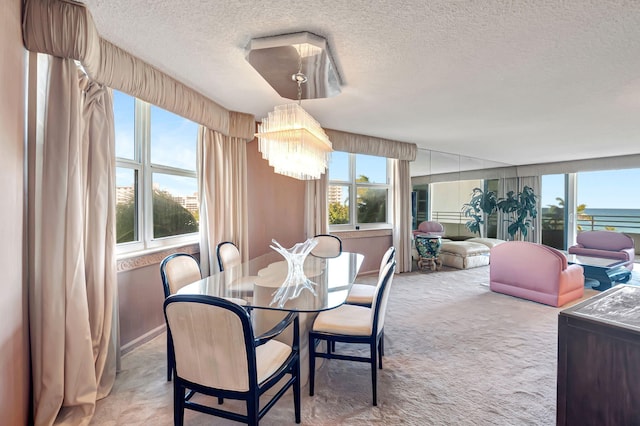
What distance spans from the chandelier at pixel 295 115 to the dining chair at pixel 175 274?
102cm

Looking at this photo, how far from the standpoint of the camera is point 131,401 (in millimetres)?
1940

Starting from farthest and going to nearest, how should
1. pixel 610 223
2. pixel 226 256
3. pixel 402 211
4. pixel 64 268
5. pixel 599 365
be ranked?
1. pixel 610 223
2. pixel 402 211
3. pixel 226 256
4. pixel 64 268
5. pixel 599 365

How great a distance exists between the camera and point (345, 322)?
205cm

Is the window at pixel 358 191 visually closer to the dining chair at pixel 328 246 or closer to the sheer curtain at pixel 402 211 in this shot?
the sheer curtain at pixel 402 211

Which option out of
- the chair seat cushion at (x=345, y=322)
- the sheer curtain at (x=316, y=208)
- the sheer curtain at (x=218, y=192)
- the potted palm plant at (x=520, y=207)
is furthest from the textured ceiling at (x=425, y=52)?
the potted palm plant at (x=520, y=207)

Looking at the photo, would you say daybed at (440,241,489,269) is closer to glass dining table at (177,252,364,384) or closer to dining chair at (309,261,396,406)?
glass dining table at (177,252,364,384)

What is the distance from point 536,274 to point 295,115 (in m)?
3.62

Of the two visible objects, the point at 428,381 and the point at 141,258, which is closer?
the point at 428,381

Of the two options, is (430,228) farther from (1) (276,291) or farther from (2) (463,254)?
(1) (276,291)

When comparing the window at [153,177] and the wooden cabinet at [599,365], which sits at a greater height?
the window at [153,177]

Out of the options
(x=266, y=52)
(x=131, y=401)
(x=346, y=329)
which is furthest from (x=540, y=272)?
(x=131, y=401)

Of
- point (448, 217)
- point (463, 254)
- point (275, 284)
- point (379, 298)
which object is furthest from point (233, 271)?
point (448, 217)

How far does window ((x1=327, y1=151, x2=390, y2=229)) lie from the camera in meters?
5.25

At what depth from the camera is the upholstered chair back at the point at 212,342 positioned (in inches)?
52.2
